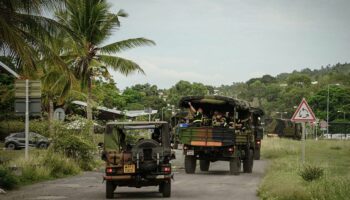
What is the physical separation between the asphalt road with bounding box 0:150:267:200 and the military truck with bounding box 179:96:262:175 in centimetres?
208

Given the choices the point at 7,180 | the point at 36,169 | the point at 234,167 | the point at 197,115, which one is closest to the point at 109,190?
the point at 7,180

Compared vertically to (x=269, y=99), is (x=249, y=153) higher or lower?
lower

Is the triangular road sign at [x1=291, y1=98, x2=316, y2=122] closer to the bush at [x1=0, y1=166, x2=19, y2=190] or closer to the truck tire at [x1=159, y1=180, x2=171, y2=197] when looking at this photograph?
the truck tire at [x1=159, y1=180, x2=171, y2=197]

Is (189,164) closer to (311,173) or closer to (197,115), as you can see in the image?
(197,115)

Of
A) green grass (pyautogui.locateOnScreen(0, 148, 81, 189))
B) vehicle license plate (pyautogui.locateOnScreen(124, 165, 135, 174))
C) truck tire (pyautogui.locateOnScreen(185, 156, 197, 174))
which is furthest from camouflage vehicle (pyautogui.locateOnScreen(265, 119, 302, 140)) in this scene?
vehicle license plate (pyautogui.locateOnScreen(124, 165, 135, 174))

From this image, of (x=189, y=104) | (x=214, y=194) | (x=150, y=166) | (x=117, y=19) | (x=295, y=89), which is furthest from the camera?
(x=295, y=89)

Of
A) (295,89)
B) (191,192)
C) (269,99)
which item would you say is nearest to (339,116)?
(295,89)

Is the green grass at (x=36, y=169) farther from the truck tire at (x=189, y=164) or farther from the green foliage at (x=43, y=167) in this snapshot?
the truck tire at (x=189, y=164)

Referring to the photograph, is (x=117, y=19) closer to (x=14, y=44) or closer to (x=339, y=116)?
(x=14, y=44)

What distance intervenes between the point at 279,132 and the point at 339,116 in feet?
151

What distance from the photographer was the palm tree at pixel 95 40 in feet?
115

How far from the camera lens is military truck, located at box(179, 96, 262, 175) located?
85.9 feet

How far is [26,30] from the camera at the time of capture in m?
19.7

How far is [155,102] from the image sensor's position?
4771 inches
